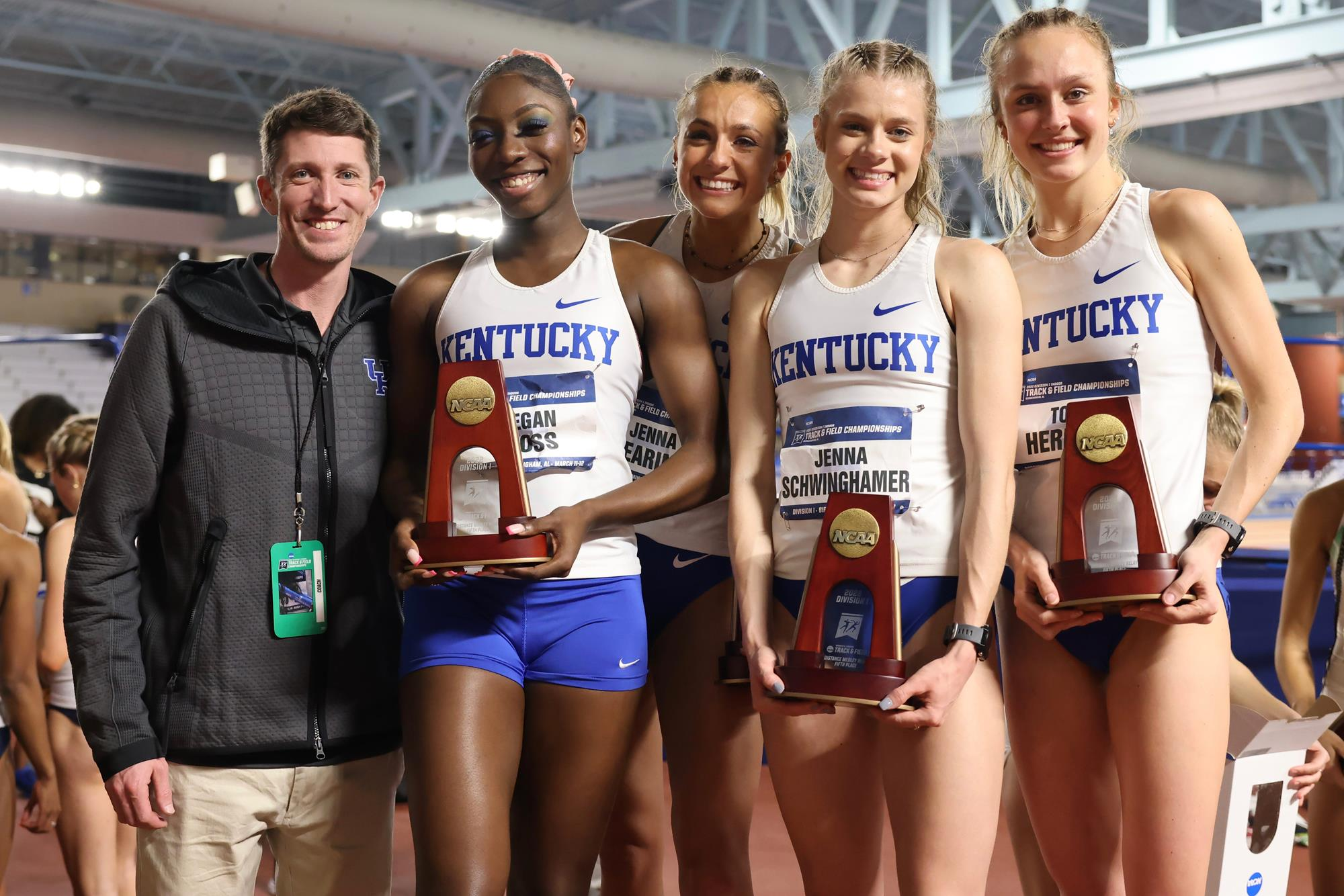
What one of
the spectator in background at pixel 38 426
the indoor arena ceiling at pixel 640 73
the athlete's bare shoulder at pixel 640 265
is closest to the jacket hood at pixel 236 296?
the athlete's bare shoulder at pixel 640 265

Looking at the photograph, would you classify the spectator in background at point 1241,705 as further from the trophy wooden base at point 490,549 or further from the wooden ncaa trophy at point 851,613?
the trophy wooden base at point 490,549

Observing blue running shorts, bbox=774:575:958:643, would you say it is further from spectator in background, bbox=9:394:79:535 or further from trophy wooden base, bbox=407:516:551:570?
spectator in background, bbox=9:394:79:535

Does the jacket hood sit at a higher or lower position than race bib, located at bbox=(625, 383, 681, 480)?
higher

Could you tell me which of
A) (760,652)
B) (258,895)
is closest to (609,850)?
(760,652)

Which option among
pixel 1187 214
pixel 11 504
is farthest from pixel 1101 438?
pixel 11 504

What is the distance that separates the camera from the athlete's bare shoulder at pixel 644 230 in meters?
2.48

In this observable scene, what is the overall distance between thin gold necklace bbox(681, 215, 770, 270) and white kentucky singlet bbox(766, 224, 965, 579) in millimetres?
438

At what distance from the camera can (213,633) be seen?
6.41 feet

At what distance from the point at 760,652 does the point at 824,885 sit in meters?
0.39

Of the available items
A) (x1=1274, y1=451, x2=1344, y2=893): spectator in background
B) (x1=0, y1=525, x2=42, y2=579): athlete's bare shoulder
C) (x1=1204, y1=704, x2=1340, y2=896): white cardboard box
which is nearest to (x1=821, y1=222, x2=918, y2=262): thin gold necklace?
(x1=1204, y1=704, x2=1340, y2=896): white cardboard box

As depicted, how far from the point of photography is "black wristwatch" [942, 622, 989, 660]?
5.84 feet

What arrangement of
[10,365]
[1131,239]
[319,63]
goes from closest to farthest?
1. [1131,239]
2. [319,63]
3. [10,365]

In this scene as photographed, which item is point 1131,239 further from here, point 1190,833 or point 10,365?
point 10,365

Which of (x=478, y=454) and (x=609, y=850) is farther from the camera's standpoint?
(x=609, y=850)
